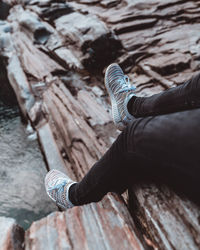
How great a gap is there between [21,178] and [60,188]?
1045 mm

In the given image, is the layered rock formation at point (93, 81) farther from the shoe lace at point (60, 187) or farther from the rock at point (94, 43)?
the shoe lace at point (60, 187)

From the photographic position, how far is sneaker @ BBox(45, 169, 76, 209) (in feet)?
4.39

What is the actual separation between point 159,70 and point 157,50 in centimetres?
52

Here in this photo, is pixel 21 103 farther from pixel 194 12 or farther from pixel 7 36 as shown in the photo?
pixel 194 12

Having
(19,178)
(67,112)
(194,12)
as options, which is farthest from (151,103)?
(194,12)

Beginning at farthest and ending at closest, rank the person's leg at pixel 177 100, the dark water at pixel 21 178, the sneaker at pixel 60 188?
1. the dark water at pixel 21 178
2. the sneaker at pixel 60 188
3. the person's leg at pixel 177 100

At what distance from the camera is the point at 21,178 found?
7.54ft

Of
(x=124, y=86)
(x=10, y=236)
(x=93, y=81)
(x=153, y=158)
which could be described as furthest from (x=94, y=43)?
(x=10, y=236)

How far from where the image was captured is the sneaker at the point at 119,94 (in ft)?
5.31

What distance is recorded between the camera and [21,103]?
3232mm

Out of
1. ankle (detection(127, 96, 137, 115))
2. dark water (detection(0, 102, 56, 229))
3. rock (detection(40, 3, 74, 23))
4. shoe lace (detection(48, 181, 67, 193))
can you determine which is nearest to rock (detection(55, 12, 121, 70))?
rock (detection(40, 3, 74, 23))

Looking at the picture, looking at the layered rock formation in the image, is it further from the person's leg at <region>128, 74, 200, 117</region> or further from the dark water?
the person's leg at <region>128, 74, 200, 117</region>

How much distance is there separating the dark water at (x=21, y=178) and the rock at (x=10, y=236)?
0.95m

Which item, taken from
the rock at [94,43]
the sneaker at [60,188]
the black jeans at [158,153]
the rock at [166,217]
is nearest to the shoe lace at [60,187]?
the sneaker at [60,188]
